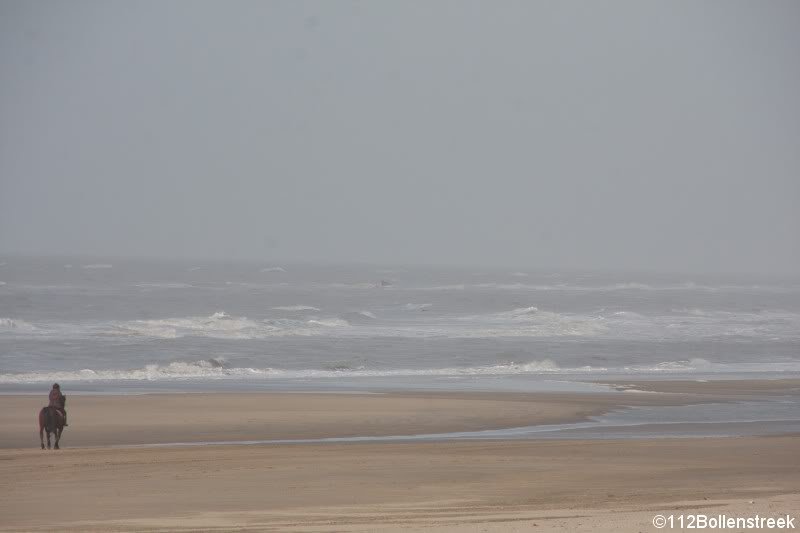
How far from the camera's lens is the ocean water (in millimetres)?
28734

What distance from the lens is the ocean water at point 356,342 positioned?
28.7 metres

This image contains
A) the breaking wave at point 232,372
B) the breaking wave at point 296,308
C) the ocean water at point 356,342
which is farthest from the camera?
the breaking wave at point 296,308

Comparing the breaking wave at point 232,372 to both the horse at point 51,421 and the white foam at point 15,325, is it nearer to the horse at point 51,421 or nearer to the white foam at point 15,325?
the horse at point 51,421

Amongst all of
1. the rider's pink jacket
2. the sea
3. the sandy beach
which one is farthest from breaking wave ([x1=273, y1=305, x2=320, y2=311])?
the rider's pink jacket

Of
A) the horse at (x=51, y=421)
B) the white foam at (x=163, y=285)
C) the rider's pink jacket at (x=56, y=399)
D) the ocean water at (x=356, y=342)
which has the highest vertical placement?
the white foam at (x=163, y=285)

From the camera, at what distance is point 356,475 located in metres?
13.9

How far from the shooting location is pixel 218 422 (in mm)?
19688

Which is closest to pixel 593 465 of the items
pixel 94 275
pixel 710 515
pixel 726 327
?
pixel 710 515

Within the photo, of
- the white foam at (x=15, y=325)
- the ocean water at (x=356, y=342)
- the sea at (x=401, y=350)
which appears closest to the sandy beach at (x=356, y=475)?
the sea at (x=401, y=350)

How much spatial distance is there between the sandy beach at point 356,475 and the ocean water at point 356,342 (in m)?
6.29

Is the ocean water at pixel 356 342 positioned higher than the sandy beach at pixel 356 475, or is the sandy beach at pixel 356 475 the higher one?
the ocean water at pixel 356 342

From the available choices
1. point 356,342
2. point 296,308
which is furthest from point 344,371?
point 296,308

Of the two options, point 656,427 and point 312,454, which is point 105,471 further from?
point 656,427

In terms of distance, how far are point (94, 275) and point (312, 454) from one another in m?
79.5
